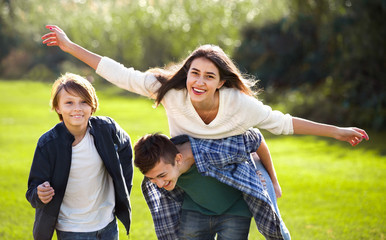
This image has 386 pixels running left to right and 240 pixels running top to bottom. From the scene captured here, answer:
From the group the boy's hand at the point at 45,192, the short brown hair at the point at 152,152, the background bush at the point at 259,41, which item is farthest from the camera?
the background bush at the point at 259,41

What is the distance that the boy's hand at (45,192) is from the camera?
2229 millimetres

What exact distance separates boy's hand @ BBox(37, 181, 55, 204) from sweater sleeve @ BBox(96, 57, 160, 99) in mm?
668

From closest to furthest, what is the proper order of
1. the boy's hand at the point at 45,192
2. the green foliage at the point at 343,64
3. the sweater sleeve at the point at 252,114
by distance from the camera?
the boy's hand at the point at 45,192 → the sweater sleeve at the point at 252,114 → the green foliage at the point at 343,64

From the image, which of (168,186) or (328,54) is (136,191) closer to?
(168,186)

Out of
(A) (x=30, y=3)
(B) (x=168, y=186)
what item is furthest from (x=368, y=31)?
(A) (x=30, y=3)

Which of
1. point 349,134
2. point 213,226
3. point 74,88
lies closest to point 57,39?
point 74,88

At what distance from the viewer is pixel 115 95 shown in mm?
19859

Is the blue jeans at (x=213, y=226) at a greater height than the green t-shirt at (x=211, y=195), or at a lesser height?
lesser

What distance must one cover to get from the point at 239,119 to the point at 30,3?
2966 cm

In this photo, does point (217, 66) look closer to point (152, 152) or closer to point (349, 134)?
point (152, 152)

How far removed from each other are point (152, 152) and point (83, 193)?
476 mm

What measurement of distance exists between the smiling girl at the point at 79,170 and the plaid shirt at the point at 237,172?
0.30 metres

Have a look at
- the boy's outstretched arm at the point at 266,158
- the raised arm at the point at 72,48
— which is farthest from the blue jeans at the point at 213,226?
the raised arm at the point at 72,48

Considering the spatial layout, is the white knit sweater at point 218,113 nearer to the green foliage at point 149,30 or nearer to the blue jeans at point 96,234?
the blue jeans at point 96,234
